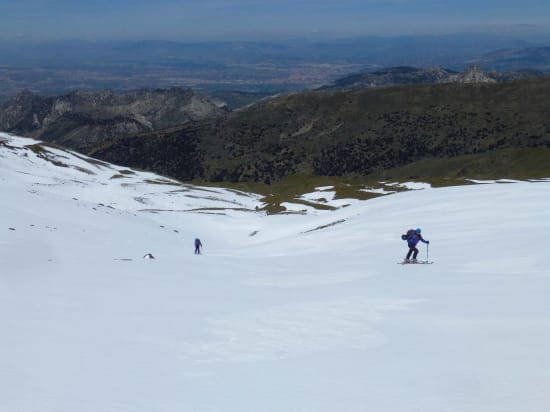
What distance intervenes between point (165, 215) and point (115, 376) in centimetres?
5590

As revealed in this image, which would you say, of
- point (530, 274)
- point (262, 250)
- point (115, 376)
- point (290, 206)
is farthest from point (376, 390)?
point (290, 206)

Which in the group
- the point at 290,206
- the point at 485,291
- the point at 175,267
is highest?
the point at 485,291

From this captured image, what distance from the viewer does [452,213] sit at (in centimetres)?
3844

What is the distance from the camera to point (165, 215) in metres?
66.0

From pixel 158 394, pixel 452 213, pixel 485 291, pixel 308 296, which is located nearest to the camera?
pixel 158 394

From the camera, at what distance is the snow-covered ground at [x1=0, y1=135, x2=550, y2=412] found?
10125mm

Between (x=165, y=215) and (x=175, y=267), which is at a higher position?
(x=175, y=267)

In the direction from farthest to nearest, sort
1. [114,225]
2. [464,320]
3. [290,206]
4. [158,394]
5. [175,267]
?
1. [290,206]
2. [114,225]
3. [175,267]
4. [464,320]
5. [158,394]

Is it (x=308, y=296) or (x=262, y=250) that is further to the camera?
(x=262, y=250)

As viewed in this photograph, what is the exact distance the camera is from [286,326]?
14531 millimetres

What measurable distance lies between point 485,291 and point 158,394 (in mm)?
10691

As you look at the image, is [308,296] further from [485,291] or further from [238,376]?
[238,376]

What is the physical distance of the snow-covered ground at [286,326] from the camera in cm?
1012

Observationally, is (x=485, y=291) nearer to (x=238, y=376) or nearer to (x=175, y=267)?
(x=238, y=376)
